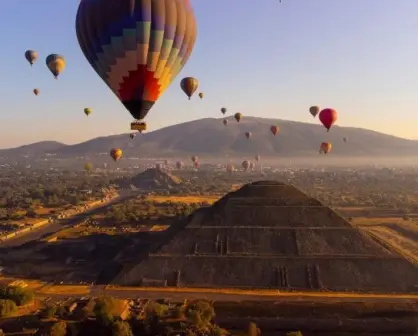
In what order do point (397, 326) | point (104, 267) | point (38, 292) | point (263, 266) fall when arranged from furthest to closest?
1. point (104, 267)
2. point (263, 266)
3. point (38, 292)
4. point (397, 326)

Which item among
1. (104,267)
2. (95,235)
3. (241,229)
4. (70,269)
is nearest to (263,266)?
(241,229)

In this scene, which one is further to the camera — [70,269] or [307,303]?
[70,269]

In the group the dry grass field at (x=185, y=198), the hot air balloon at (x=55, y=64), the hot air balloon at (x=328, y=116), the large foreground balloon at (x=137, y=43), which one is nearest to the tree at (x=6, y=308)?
the large foreground balloon at (x=137, y=43)

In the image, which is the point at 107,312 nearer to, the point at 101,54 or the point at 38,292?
the point at 38,292

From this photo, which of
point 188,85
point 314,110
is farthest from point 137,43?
point 314,110

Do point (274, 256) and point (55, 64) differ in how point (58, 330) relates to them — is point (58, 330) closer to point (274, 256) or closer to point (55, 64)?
point (274, 256)
